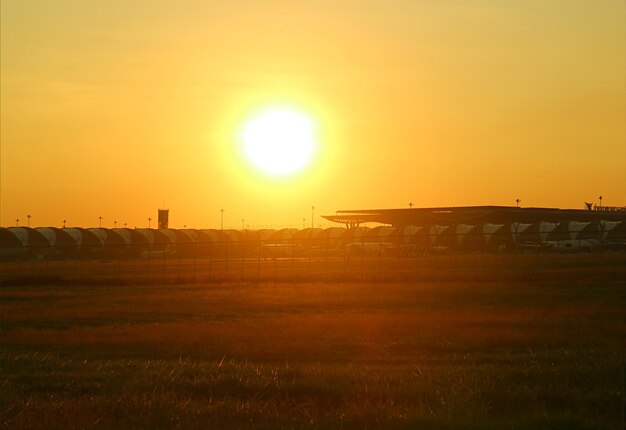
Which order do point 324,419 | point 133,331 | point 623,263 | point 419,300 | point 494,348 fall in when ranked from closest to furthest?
point 324,419 < point 494,348 < point 133,331 < point 419,300 < point 623,263

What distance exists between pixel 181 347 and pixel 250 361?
2809 mm

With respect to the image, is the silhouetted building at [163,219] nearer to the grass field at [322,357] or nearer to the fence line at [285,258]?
the fence line at [285,258]

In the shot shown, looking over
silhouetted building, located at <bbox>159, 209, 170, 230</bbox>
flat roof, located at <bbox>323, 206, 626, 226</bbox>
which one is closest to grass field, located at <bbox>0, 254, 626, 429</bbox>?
flat roof, located at <bbox>323, 206, 626, 226</bbox>

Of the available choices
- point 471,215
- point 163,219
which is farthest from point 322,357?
point 163,219

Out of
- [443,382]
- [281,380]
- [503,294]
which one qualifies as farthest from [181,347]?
[503,294]

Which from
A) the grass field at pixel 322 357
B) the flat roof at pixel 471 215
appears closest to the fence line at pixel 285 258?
the flat roof at pixel 471 215

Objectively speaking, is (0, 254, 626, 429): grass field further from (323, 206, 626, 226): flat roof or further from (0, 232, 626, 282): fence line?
(323, 206, 626, 226): flat roof

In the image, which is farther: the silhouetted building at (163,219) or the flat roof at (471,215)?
the silhouetted building at (163,219)

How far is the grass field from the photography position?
348 inches

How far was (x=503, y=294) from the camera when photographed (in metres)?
28.8

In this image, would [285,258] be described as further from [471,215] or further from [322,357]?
[322,357]

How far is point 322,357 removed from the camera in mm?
14680

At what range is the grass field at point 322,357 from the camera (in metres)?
8.83

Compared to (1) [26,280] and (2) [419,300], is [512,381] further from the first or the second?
(1) [26,280]
